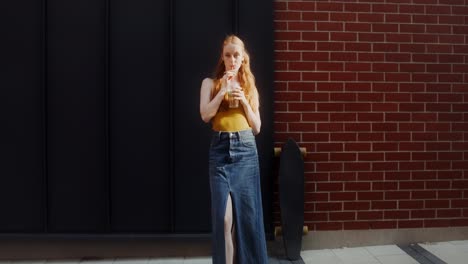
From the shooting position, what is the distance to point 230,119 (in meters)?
3.90

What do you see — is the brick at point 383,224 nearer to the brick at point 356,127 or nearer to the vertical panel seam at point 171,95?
the brick at point 356,127

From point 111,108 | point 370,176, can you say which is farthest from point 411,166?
point 111,108

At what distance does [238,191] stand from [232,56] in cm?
96

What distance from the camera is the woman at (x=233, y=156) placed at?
388 cm

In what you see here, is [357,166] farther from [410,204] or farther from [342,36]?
[342,36]

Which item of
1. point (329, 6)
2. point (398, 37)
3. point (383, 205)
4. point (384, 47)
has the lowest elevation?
point (383, 205)

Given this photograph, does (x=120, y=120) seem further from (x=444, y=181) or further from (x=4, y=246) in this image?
(x=444, y=181)

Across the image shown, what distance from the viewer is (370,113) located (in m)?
5.47

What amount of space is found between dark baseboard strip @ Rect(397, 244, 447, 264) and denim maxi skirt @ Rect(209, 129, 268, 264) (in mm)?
1910

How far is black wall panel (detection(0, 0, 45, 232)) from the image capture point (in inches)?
205

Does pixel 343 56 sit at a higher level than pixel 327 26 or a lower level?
lower

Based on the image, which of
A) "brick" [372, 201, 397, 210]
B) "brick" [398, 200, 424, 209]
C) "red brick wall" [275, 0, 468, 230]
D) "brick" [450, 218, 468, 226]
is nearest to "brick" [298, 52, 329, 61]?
"red brick wall" [275, 0, 468, 230]

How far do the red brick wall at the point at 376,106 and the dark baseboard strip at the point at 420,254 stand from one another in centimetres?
22

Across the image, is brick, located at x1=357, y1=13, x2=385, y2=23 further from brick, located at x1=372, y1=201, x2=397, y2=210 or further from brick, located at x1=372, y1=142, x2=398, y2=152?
brick, located at x1=372, y1=201, x2=397, y2=210
